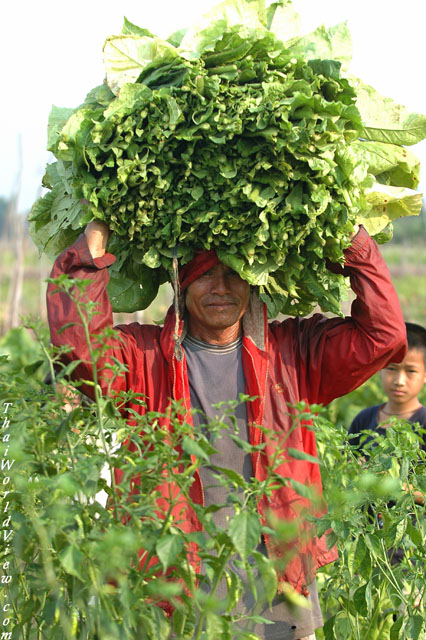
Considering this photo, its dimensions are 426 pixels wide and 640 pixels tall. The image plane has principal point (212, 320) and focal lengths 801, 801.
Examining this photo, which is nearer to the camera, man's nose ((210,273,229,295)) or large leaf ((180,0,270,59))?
large leaf ((180,0,270,59))

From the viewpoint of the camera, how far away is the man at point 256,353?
246cm

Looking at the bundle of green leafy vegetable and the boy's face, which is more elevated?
the bundle of green leafy vegetable

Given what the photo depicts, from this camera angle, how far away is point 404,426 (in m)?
2.47

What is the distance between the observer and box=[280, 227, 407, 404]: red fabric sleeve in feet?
8.35

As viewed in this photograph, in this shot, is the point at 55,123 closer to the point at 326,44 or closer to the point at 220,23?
the point at 220,23

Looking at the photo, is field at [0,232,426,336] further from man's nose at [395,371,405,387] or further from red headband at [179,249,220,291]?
red headband at [179,249,220,291]

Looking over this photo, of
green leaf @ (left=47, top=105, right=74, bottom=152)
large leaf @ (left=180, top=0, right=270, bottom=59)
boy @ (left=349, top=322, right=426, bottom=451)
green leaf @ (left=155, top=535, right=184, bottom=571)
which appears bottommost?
→ boy @ (left=349, top=322, right=426, bottom=451)

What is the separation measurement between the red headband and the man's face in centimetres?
2

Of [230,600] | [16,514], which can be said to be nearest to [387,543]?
[230,600]

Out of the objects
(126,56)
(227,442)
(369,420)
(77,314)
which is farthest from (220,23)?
(369,420)

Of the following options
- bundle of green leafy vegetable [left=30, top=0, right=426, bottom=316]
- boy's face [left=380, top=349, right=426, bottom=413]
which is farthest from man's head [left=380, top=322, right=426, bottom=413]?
bundle of green leafy vegetable [left=30, top=0, right=426, bottom=316]

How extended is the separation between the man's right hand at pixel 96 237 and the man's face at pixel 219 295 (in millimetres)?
338

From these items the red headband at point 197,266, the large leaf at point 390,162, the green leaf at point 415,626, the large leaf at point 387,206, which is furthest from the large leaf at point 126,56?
the green leaf at point 415,626

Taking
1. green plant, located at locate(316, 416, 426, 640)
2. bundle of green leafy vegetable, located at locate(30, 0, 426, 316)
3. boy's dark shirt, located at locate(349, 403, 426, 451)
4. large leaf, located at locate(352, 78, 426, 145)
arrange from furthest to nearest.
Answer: boy's dark shirt, located at locate(349, 403, 426, 451) < large leaf, located at locate(352, 78, 426, 145) < bundle of green leafy vegetable, located at locate(30, 0, 426, 316) < green plant, located at locate(316, 416, 426, 640)
